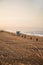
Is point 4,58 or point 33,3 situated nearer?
point 4,58

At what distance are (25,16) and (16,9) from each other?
23 centimetres

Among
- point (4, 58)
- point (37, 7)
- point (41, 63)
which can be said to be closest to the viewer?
point (41, 63)

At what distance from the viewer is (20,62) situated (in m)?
0.89

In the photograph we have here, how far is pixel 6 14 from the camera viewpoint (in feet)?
7.70

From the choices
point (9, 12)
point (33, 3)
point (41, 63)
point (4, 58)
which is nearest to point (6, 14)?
point (9, 12)

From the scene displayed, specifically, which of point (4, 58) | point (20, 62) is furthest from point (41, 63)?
point (4, 58)

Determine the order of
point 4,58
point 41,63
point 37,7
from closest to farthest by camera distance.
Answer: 1. point 41,63
2. point 4,58
3. point 37,7

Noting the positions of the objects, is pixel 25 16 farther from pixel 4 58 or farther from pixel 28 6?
pixel 4 58

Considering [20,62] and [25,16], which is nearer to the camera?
[20,62]

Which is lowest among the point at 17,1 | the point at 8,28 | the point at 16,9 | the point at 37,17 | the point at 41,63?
the point at 41,63

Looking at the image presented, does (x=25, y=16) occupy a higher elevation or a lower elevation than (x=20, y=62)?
higher

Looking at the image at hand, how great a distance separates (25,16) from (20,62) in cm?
152

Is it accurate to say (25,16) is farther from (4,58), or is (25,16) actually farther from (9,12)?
(4,58)

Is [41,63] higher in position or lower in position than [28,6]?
lower
